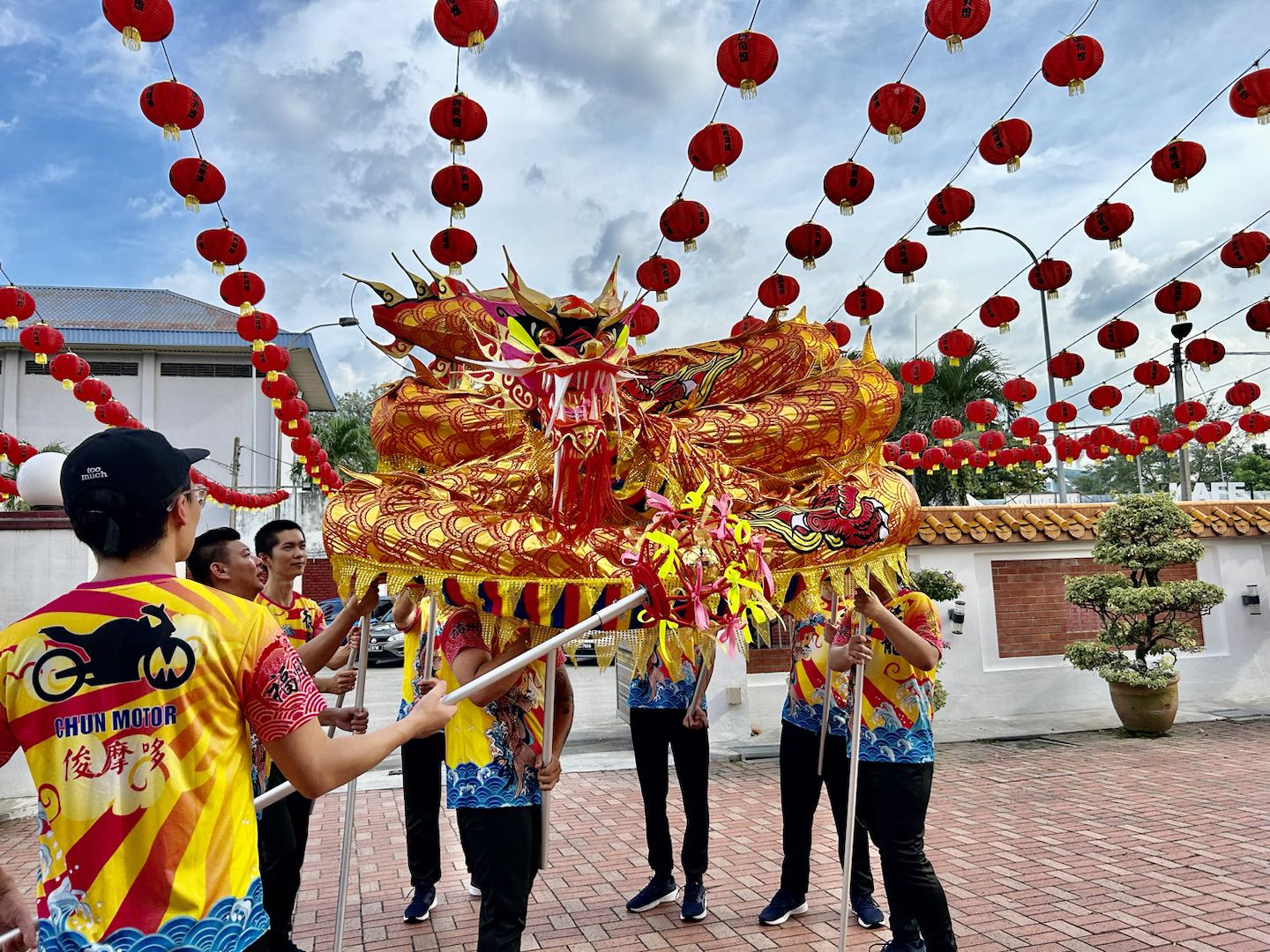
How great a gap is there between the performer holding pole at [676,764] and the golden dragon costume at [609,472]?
1537 millimetres

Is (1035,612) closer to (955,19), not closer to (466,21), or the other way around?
(955,19)

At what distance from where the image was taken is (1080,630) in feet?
32.6

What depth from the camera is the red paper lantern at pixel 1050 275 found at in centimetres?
726

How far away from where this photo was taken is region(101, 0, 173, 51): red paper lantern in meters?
3.89

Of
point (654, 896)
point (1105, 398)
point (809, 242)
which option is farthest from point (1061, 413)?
point (654, 896)

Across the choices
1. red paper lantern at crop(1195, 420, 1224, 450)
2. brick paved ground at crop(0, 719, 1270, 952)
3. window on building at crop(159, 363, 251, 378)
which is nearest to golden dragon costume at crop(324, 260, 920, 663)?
brick paved ground at crop(0, 719, 1270, 952)

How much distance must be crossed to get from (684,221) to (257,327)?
4.36 metres

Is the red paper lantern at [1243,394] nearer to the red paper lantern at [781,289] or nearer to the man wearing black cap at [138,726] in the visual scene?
the red paper lantern at [781,289]

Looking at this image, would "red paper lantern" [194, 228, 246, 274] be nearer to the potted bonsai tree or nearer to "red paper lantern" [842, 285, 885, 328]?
"red paper lantern" [842, 285, 885, 328]

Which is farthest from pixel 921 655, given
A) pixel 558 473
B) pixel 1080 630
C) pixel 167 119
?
pixel 1080 630

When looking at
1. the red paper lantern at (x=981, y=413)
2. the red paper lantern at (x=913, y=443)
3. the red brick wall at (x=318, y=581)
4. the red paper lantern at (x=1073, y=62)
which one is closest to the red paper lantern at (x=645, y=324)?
the red paper lantern at (x=1073, y=62)

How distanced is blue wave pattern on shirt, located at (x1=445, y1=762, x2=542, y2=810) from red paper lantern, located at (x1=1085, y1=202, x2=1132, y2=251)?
5813 millimetres

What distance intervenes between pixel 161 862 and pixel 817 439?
2.30 metres

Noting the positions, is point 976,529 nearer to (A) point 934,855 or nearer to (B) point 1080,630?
(B) point 1080,630
